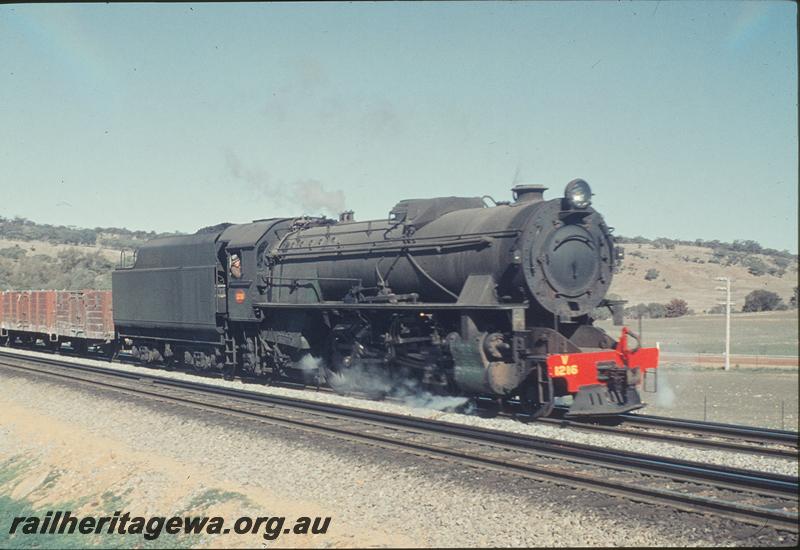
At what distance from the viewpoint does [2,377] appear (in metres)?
21.3

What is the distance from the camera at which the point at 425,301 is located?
14891mm

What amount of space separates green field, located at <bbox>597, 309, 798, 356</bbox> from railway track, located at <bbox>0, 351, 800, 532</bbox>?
86.9 feet

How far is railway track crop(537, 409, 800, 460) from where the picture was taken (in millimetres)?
10862

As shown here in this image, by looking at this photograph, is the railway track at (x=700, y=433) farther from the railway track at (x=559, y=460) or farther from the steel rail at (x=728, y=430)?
the railway track at (x=559, y=460)

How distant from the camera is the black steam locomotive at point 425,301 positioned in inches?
505

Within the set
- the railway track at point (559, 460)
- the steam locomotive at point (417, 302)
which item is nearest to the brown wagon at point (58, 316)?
the steam locomotive at point (417, 302)

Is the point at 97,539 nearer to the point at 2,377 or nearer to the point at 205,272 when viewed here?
the point at 205,272

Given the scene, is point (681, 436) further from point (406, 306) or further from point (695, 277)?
point (695, 277)

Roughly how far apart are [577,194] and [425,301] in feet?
12.0

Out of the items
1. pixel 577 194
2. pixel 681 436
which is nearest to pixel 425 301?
pixel 577 194

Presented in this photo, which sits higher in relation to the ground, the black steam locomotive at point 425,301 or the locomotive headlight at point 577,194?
the locomotive headlight at point 577,194

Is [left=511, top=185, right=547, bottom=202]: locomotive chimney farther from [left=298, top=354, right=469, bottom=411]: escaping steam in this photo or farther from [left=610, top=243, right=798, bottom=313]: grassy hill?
[left=610, top=243, right=798, bottom=313]: grassy hill

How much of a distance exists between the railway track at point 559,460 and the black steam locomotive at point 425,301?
1653 mm

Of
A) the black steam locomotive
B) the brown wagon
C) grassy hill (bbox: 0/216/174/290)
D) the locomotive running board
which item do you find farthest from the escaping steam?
grassy hill (bbox: 0/216/174/290)
